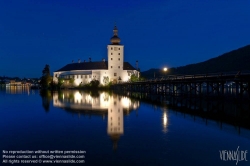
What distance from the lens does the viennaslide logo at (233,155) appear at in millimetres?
9961

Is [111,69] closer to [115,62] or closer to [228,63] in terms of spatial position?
[115,62]

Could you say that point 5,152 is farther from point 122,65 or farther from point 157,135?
point 122,65

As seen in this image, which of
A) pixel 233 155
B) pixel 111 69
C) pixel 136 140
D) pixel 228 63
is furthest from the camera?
pixel 228 63

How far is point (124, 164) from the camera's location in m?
9.25

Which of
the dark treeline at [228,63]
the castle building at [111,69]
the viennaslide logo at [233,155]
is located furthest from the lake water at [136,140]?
the dark treeline at [228,63]

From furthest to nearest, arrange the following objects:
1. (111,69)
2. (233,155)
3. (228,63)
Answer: (228,63)
(111,69)
(233,155)

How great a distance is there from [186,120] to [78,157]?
1047 cm

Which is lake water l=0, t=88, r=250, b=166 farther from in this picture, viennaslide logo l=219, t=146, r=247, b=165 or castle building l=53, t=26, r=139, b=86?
castle building l=53, t=26, r=139, b=86

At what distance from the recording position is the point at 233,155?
1049 cm

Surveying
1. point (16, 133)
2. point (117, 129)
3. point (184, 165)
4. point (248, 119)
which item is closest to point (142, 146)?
point (184, 165)

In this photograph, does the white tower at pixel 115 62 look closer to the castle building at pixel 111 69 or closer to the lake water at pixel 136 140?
the castle building at pixel 111 69

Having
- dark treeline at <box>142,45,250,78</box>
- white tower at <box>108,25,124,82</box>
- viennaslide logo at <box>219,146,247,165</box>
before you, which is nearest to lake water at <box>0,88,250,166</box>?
viennaslide logo at <box>219,146,247,165</box>

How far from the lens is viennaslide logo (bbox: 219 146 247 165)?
9961 mm

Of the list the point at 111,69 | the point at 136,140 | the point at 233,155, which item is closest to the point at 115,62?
the point at 111,69
